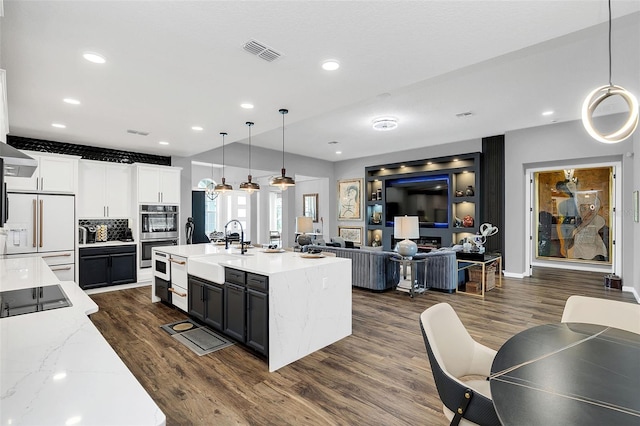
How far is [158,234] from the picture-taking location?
6246 mm

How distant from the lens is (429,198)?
8438 millimetres

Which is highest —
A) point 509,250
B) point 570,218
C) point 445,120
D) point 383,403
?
point 445,120

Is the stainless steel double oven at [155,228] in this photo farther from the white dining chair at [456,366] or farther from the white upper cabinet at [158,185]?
the white dining chair at [456,366]

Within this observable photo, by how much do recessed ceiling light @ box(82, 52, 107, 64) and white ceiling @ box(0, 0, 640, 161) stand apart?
62 mm

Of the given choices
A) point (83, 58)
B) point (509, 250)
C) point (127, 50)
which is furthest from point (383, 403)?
point (509, 250)

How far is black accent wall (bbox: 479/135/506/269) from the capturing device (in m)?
7.16

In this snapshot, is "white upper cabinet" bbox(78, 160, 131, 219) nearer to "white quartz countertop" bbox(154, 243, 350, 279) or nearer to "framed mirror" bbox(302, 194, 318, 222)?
"white quartz countertop" bbox(154, 243, 350, 279)

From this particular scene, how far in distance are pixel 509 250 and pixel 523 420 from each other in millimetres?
6930

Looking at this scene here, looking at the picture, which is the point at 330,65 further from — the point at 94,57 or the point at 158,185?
the point at 158,185

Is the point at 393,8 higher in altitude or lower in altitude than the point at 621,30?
lower

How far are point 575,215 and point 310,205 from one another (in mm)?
7694

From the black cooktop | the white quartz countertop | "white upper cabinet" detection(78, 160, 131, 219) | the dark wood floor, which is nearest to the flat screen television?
the dark wood floor

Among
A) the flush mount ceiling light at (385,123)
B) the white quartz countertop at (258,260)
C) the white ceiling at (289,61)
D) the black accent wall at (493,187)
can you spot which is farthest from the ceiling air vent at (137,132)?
the black accent wall at (493,187)

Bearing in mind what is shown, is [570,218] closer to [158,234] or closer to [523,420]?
[523,420]
